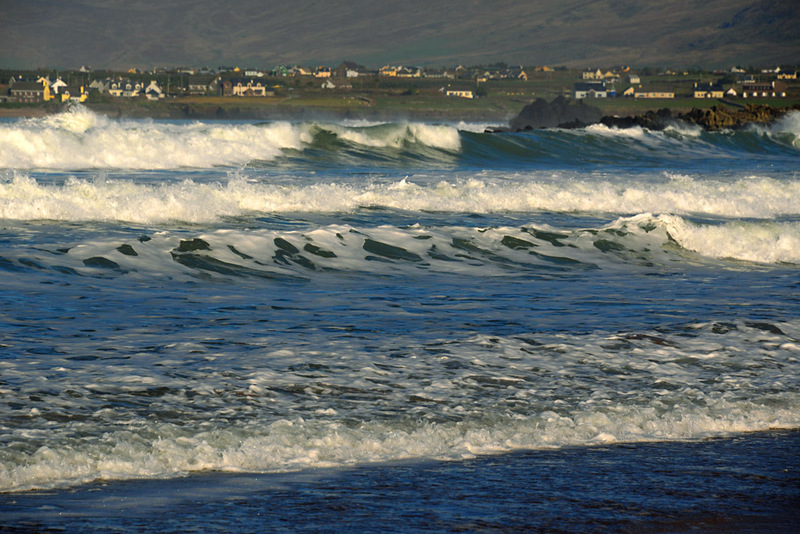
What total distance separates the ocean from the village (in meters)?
121

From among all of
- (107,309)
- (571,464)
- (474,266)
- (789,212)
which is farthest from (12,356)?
(789,212)

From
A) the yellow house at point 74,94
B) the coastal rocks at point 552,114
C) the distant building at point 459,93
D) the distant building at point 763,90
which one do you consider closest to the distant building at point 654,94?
the distant building at point 763,90

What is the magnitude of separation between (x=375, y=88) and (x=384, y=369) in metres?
157

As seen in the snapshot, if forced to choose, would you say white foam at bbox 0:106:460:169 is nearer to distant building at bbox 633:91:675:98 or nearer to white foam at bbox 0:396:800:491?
white foam at bbox 0:396:800:491

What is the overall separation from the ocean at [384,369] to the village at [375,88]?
121 metres

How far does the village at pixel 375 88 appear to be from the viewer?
142250mm

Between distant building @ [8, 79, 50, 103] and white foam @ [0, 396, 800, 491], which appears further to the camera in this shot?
distant building @ [8, 79, 50, 103]

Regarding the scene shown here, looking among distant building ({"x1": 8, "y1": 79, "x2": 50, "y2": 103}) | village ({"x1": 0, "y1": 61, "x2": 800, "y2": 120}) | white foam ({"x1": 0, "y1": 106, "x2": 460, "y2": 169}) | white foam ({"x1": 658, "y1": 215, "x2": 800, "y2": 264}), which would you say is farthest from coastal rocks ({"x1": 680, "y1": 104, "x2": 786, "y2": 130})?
distant building ({"x1": 8, "y1": 79, "x2": 50, "y2": 103})

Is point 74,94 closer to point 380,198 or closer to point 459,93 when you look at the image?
point 459,93

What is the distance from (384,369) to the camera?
8.07 meters

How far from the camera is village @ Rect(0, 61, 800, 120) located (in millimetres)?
142250

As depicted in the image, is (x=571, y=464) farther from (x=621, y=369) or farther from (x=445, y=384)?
(x=621, y=369)

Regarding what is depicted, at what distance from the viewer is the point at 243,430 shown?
6.47m

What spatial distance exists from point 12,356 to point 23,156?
24959 mm
